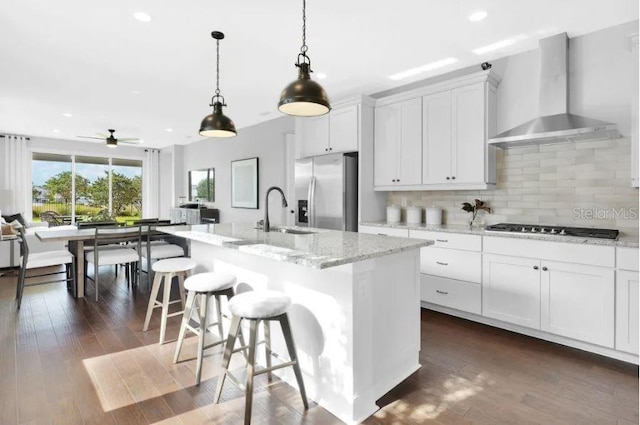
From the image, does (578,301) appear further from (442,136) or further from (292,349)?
(292,349)

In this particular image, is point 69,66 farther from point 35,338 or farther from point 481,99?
point 481,99

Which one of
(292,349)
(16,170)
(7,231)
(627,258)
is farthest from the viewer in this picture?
(16,170)

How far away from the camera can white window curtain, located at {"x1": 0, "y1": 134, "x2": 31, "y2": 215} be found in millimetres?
7379

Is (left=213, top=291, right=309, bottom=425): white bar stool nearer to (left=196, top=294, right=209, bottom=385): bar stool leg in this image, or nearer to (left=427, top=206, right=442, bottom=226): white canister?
(left=196, top=294, right=209, bottom=385): bar stool leg

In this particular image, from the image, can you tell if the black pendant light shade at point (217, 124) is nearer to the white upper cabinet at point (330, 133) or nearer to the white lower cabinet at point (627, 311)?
the white upper cabinet at point (330, 133)

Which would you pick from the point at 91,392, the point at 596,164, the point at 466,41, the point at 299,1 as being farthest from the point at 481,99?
the point at 91,392

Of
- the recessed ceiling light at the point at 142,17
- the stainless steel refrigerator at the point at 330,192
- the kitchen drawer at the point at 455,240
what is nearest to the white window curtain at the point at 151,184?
the stainless steel refrigerator at the point at 330,192

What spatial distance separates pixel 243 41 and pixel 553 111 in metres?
2.80

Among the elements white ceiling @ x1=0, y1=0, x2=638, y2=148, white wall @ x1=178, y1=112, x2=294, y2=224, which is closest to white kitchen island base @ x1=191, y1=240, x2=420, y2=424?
white ceiling @ x1=0, y1=0, x2=638, y2=148

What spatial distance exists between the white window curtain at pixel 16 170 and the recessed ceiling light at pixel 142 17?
668cm

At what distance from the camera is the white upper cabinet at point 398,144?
3.91 meters

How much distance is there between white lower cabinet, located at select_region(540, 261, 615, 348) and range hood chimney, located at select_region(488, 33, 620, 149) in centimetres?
106

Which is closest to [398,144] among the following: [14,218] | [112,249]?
[112,249]

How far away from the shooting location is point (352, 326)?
183 cm
